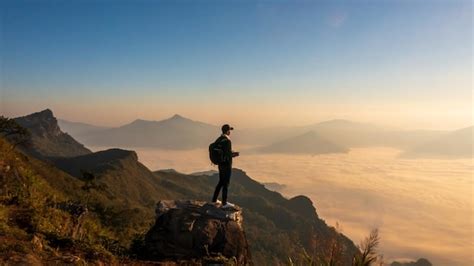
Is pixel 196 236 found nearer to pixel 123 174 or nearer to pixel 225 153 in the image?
pixel 225 153

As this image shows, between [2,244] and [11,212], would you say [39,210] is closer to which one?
[11,212]

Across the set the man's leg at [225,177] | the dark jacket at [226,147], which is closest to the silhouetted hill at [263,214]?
the man's leg at [225,177]

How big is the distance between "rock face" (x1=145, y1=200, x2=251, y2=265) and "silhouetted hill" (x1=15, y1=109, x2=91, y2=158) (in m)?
173

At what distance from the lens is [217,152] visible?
37.5 feet

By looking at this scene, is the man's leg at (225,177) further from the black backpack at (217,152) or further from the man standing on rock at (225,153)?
the black backpack at (217,152)

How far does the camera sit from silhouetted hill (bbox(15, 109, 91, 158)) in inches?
6905

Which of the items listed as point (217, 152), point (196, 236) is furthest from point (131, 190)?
point (196, 236)

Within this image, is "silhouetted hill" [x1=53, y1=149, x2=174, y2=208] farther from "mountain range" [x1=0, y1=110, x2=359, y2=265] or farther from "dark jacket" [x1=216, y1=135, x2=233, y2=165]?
"dark jacket" [x1=216, y1=135, x2=233, y2=165]

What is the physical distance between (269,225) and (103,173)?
55179 millimetres


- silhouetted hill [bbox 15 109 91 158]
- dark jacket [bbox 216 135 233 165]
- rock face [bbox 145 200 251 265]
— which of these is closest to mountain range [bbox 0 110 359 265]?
silhouetted hill [bbox 15 109 91 158]

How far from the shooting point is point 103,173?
118500 mm

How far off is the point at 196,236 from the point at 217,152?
7.94 feet

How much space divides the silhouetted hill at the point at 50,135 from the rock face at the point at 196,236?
173 m

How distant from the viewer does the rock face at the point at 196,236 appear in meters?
10.3
